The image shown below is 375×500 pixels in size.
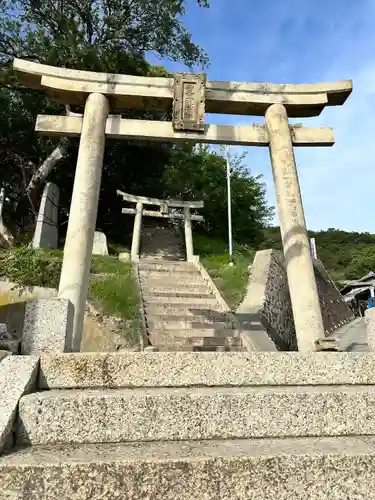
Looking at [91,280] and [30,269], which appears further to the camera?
→ [91,280]

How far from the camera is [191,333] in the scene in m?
7.59

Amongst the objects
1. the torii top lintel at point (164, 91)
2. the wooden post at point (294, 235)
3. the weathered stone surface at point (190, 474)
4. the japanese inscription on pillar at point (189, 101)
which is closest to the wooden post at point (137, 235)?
the torii top lintel at point (164, 91)

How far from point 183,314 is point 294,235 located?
4007 millimetres

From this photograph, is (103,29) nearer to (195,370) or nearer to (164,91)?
(164,91)

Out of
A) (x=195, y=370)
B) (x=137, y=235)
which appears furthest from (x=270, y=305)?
(x=137, y=235)

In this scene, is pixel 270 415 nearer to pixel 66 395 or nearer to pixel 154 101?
pixel 66 395

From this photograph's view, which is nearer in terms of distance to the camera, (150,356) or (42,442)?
(42,442)

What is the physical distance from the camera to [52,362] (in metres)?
2.68

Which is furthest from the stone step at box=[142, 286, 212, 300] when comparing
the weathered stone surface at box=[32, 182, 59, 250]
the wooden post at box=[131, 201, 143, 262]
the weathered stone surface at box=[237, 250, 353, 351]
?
the weathered stone surface at box=[32, 182, 59, 250]

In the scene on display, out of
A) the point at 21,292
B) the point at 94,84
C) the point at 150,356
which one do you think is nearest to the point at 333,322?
the point at 21,292

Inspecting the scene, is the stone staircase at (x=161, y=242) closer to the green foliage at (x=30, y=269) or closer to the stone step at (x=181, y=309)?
the green foliage at (x=30, y=269)

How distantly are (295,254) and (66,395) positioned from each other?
12.2 ft

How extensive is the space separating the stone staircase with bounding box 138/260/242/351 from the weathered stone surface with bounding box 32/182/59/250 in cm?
412

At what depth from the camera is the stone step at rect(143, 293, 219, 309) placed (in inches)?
356
